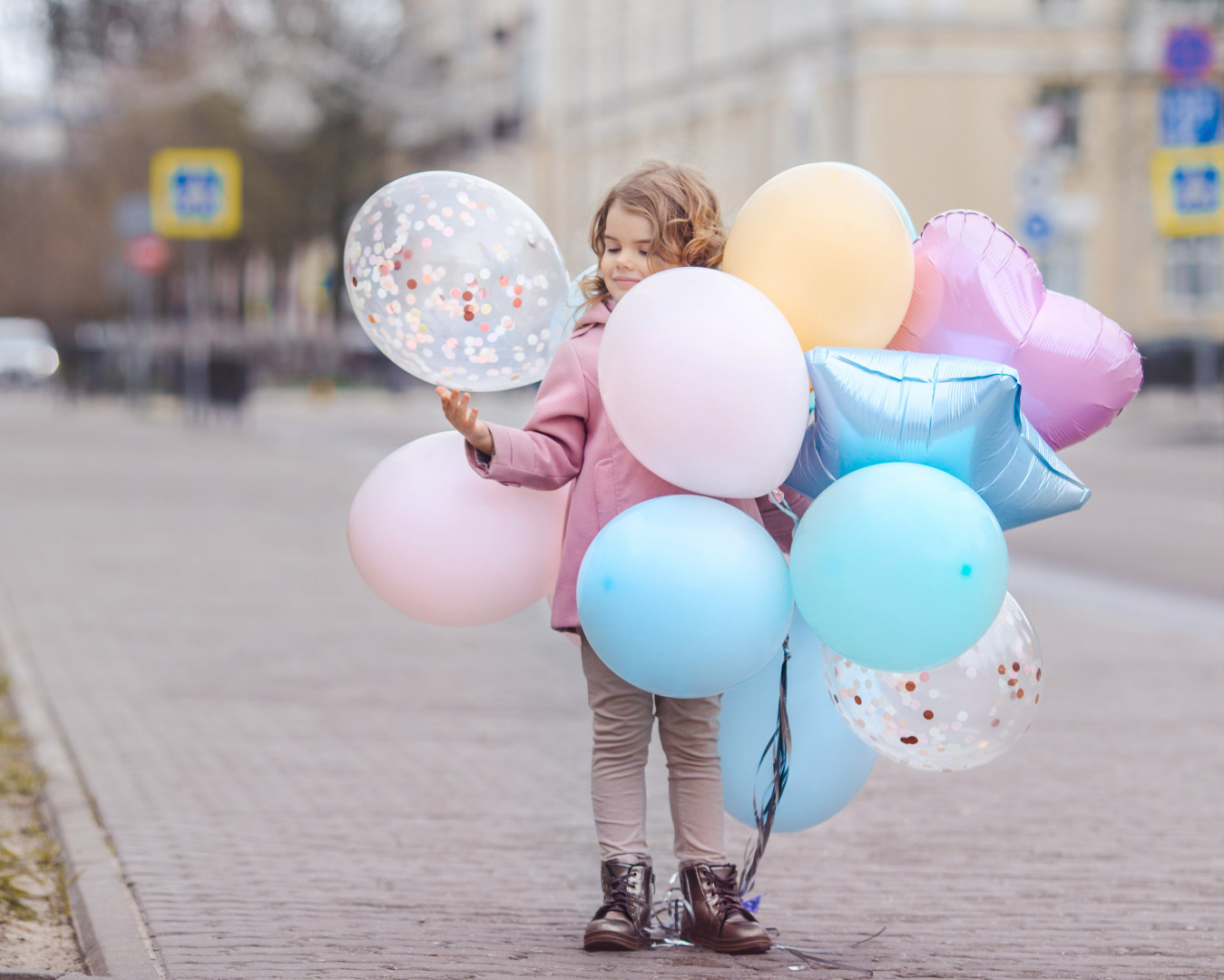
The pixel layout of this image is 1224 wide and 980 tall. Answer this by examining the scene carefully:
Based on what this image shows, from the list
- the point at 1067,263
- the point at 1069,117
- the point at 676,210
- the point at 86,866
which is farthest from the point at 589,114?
the point at 676,210

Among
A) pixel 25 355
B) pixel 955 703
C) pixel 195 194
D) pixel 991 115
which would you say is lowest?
pixel 25 355

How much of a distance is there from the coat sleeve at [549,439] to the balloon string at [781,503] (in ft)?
1.34

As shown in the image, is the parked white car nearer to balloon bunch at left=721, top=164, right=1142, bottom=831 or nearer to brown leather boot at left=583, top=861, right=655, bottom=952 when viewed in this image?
brown leather boot at left=583, top=861, right=655, bottom=952

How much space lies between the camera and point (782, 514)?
163 inches

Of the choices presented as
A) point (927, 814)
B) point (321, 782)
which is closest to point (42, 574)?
point (321, 782)

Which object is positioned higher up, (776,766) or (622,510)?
(622,510)

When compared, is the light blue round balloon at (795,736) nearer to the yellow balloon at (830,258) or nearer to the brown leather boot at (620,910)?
the brown leather boot at (620,910)

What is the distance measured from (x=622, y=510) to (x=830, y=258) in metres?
0.66

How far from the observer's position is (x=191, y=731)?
677cm

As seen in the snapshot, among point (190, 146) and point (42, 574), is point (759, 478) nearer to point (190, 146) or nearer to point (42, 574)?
point (42, 574)

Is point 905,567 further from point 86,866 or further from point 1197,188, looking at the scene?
point 1197,188

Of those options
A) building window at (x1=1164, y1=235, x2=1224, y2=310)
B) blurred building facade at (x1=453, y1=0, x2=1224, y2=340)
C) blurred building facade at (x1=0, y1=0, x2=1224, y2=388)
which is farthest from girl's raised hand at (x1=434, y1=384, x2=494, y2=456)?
building window at (x1=1164, y1=235, x2=1224, y2=310)

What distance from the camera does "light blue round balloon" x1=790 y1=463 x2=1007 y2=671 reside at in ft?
11.4

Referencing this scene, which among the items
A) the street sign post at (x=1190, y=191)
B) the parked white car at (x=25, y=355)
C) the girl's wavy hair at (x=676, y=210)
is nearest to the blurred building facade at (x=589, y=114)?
the street sign post at (x=1190, y=191)
